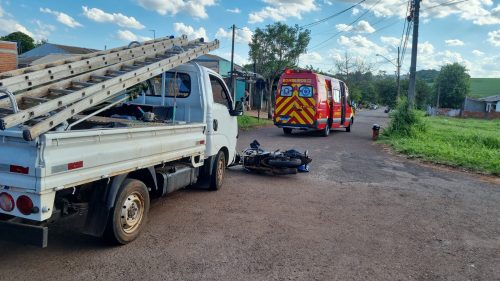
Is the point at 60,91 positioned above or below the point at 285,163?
above

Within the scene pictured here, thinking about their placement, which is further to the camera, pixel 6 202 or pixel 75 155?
pixel 75 155

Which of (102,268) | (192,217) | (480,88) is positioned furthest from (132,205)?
(480,88)

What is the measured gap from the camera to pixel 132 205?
15.1 ft

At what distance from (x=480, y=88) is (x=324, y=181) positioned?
377 ft

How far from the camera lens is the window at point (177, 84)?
256 inches

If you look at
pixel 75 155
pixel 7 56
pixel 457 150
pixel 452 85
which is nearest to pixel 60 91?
pixel 75 155

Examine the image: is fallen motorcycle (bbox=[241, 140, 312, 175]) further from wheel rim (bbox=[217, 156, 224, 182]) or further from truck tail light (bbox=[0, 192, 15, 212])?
truck tail light (bbox=[0, 192, 15, 212])

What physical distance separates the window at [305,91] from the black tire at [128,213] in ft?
40.7

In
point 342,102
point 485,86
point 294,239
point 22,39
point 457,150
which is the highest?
point 485,86

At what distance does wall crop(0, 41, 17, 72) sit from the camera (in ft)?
73.4

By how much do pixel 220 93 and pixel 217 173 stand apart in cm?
144

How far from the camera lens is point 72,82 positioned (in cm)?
422

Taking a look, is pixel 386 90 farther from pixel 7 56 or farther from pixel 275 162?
pixel 275 162

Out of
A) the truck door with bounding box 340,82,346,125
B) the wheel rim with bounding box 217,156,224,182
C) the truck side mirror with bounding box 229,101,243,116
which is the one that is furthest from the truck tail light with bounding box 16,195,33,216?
the truck door with bounding box 340,82,346,125
